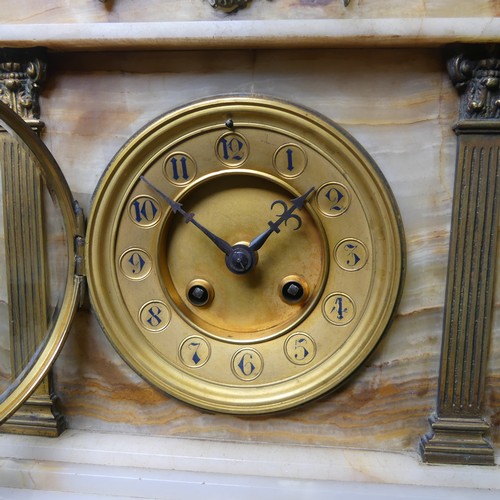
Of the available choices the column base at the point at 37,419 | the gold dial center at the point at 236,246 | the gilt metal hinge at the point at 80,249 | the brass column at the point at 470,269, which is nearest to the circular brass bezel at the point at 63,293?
the gilt metal hinge at the point at 80,249

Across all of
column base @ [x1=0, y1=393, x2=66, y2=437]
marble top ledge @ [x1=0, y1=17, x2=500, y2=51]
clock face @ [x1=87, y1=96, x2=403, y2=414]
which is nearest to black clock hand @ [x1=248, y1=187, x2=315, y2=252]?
clock face @ [x1=87, y1=96, x2=403, y2=414]

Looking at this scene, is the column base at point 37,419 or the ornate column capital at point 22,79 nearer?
the ornate column capital at point 22,79

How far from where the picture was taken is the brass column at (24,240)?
3.65 ft

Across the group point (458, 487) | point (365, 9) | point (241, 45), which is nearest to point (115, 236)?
point (241, 45)

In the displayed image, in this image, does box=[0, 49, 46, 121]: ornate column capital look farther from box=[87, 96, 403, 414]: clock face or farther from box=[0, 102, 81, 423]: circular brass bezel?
box=[87, 96, 403, 414]: clock face

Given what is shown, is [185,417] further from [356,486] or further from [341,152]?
[341,152]

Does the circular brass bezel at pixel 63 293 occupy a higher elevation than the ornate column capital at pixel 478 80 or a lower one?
lower

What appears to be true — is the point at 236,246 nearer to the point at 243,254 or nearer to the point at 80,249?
the point at 243,254

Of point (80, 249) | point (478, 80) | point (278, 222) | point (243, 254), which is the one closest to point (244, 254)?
point (243, 254)

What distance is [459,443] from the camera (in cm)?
112

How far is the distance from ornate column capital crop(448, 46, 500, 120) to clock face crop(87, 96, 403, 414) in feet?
0.80

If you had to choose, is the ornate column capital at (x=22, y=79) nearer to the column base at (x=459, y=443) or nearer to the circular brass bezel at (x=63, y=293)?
the circular brass bezel at (x=63, y=293)

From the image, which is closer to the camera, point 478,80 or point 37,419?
point 478,80

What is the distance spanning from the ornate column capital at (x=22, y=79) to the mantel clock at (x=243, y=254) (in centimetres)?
18
